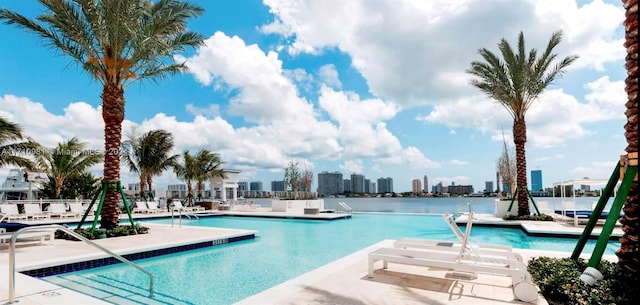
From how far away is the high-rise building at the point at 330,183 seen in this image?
45.6 m

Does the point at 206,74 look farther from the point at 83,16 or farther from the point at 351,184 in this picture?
the point at 351,184

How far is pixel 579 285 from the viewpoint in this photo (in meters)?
4.16

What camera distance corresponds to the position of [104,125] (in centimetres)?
1110

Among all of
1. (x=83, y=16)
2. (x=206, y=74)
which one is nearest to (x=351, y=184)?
(x=206, y=74)

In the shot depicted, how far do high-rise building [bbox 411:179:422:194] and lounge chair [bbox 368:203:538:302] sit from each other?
153 ft

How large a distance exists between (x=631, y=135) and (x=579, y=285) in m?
1.89

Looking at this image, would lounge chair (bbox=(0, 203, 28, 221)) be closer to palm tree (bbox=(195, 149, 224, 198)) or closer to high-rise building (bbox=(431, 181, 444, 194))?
palm tree (bbox=(195, 149, 224, 198))

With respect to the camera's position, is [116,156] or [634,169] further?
[116,156]

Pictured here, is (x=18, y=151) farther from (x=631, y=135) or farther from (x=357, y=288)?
(x=631, y=135)

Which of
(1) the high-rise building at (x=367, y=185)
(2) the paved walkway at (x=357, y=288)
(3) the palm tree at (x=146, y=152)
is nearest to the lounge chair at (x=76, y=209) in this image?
(3) the palm tree at (x=146, y=152)

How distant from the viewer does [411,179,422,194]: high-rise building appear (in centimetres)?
5127

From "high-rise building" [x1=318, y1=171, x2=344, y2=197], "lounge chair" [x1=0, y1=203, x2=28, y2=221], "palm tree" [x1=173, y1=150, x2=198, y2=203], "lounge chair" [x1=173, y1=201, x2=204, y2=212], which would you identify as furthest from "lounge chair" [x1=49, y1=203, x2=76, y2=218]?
"high-rise building" [x1=318, y1=171, x2=344, y2=197]

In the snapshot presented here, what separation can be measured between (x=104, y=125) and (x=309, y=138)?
1651 cm

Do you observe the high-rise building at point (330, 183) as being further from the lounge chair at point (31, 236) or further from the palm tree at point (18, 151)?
the lounge chair at point (31, 236)
